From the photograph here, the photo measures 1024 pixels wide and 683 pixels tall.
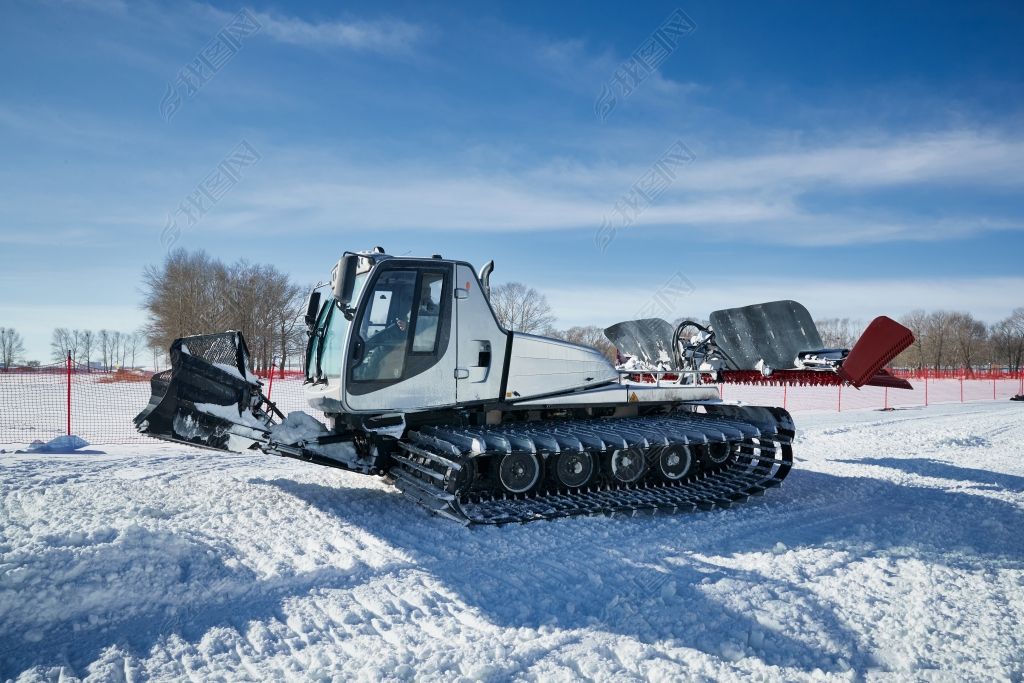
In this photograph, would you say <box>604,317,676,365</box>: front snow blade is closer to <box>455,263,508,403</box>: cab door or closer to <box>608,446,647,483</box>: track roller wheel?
<box>608,446,647,483</box>: track roller wheel

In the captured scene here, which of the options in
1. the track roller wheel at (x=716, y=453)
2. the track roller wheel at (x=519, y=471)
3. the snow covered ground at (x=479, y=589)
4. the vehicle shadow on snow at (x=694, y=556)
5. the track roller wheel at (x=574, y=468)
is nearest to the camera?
the snow covered ground at (x=479, y=589)

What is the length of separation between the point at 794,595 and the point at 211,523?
15.9 ft

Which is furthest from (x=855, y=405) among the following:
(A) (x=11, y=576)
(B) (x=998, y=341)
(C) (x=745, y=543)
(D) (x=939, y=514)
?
(B) (x=998, y=341)

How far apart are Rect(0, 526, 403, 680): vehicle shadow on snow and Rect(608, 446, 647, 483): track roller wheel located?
10.7 ft

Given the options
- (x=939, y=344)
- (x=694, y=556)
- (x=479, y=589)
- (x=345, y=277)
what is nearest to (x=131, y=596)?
(x=479, y=589)

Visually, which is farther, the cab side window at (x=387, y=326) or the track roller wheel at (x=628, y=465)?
the track roller wheel at (x=628, y=465)

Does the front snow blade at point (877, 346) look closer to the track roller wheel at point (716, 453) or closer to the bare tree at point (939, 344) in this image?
the track roller wheel at point (716, 453)

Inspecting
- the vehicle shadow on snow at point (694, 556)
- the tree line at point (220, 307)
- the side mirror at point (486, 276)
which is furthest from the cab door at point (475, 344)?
the tree line at point (220, 307)

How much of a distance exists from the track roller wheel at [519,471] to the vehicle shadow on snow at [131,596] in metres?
2.11

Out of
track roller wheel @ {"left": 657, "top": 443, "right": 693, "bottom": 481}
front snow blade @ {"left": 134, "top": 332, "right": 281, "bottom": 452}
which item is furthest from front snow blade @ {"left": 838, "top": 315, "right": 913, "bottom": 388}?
front snow blade @ {"left": 134, "top": 332, "right": 281, "bottom": 452}

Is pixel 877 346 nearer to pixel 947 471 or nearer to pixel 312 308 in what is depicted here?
pixel 947 471

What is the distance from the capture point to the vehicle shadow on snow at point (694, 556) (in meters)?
4.17

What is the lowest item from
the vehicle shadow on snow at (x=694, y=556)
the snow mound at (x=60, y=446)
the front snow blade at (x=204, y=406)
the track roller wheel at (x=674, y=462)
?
the vehicle shadow on snow at (x=694, y=556)

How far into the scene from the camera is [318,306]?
7.79 m
